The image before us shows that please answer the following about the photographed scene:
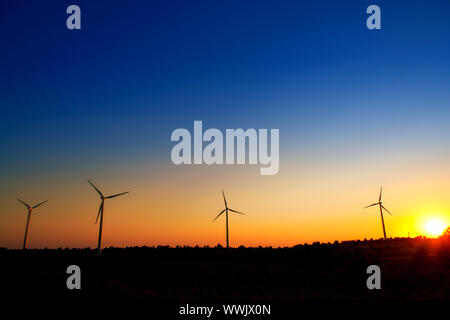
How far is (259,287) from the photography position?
47.1 meters

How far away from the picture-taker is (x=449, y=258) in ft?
199

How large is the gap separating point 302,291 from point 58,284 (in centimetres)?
3129

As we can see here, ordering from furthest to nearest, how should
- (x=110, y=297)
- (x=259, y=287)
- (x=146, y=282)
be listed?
1. (x=146, y=282)
2. (x=259, y=287)
3. (x=110, y=297)

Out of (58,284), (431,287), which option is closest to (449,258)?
(431,287)
